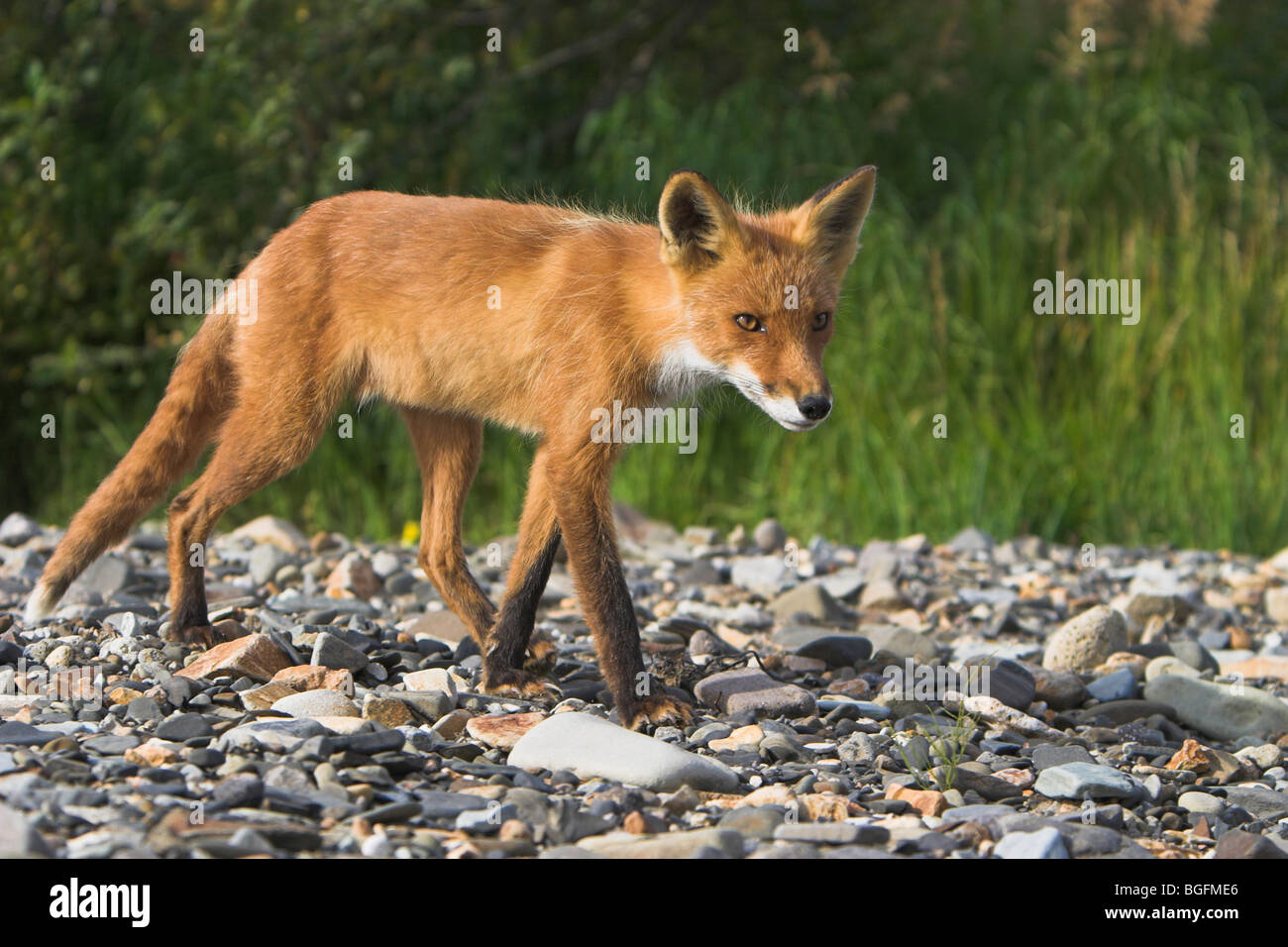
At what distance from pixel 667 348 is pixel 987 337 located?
5.16m

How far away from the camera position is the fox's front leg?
176 inches

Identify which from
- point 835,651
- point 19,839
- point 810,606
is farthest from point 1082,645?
point 19,839

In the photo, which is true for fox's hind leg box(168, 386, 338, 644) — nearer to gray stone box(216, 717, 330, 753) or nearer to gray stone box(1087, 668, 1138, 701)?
gray stone box(216, 717, 330, 753)

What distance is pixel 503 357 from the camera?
16.0ft

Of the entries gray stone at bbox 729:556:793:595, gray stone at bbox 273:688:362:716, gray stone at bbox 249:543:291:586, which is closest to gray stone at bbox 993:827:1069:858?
gray stone at bbox 273:688:362:716

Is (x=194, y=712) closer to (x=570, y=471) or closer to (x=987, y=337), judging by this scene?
(x=570, y=471)

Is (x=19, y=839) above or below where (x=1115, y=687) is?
above

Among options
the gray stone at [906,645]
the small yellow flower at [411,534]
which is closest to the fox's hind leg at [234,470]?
the gray stone at [906,645]

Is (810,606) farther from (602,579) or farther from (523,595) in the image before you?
(602,579)

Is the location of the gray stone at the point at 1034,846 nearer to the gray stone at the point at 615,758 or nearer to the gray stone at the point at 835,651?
the gray stone at the point at 615,758

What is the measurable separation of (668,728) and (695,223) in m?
1.74

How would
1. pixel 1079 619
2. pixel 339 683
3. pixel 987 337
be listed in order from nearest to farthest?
pixel 339 683
pixel 1079 619
pixel 987 337

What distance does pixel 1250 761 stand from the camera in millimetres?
4961

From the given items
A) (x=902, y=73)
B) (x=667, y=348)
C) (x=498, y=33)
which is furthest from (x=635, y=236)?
(x=902, y=73)
